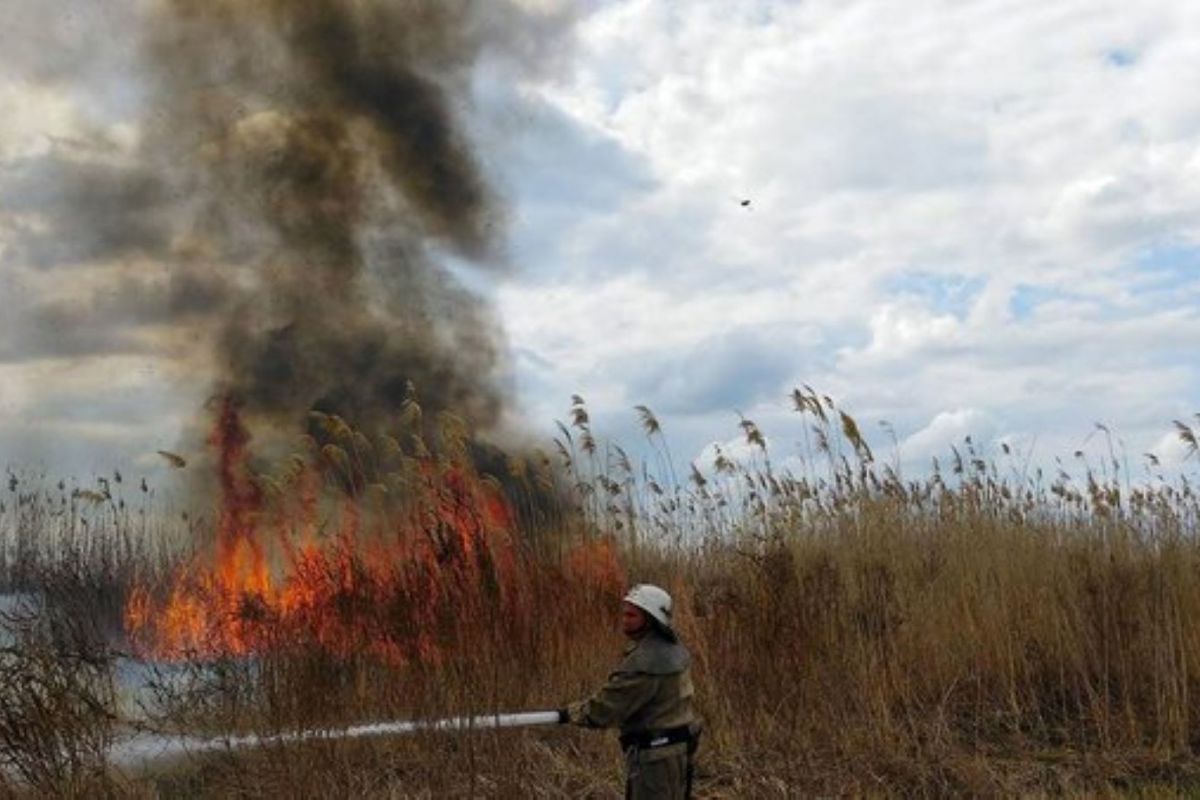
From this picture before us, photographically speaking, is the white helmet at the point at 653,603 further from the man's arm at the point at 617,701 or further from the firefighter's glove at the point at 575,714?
the firefighter's glove at the point at 575,714

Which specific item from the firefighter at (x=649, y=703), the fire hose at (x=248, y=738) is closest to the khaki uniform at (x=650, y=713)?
the firefighter at (x=649, y=703)

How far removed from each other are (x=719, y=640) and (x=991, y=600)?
2623 mm

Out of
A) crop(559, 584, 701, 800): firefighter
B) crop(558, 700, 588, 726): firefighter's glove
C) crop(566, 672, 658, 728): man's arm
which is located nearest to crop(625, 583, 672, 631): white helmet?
crop(559, 584, 701, 800): firefighter

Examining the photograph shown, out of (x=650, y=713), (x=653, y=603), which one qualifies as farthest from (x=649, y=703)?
(x=653, y=603)

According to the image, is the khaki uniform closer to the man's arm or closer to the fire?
the man's arm

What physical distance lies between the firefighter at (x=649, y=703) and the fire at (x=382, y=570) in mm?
2060

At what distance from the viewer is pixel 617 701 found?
5.73 m

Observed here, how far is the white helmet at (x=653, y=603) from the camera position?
18.9ft

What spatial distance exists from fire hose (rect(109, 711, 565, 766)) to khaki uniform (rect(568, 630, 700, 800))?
666mm

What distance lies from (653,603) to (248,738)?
8.85 ft

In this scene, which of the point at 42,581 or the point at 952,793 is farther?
the point at 42,581

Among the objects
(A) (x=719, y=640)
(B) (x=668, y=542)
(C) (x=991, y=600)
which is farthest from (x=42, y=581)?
(C) (x=991, y=600)

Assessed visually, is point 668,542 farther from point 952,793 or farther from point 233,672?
point 233,672

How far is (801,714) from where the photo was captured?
7.95 metres
